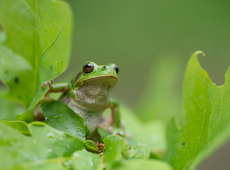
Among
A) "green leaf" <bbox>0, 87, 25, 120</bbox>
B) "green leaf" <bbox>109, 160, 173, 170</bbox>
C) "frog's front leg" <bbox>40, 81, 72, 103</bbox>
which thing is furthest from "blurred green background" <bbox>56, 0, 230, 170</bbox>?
"green leaf" <bbox>109, 160, 173, 170</bbox>

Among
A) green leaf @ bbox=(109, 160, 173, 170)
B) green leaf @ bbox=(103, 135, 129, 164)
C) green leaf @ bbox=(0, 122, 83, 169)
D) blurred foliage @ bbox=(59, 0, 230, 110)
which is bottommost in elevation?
blurred foliage @ bbox=(59, 0, 230, 110)

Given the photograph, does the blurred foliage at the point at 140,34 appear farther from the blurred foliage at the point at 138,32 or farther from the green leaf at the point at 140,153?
the green leaf at the point at 140,153

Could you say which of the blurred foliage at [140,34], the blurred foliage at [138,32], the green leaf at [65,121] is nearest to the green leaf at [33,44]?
the green leaf at [65,121]

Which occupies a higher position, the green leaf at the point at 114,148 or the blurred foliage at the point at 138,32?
the green leaf at the point at 114,148

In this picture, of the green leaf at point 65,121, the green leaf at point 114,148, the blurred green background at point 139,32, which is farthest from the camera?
the blurred green background at point 139,32

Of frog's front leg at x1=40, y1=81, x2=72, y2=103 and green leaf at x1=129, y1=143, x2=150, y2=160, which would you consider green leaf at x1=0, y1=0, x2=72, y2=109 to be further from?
green leaf at x1=129, y1=143, x2=150, y2=160

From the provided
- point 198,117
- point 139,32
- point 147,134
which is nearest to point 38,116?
point 198,117

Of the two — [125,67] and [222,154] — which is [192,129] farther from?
[125,67]
